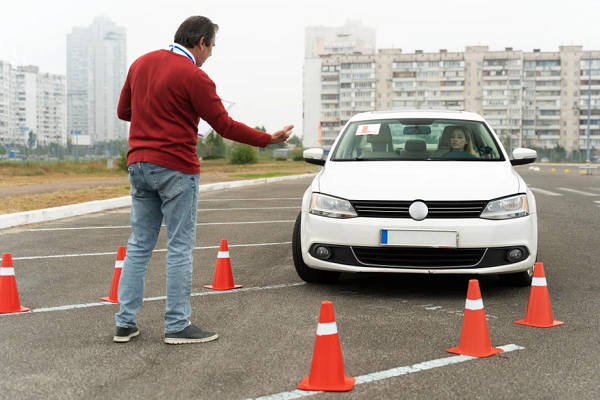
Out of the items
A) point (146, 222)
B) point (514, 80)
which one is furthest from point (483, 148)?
point (514, 80)

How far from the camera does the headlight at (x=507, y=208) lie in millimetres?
5652

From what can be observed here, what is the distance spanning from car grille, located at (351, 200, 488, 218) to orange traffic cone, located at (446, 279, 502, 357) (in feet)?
4.71

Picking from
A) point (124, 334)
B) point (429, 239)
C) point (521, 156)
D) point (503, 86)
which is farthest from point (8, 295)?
point (503, 86)

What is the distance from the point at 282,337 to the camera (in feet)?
15.0

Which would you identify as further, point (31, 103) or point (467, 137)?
point (31, 103)

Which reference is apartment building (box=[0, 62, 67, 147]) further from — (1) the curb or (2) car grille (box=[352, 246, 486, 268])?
(2) car grille (box=[352, 246, 486, 268])

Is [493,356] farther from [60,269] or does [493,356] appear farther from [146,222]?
[60,269]

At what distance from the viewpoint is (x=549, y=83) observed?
134500mm

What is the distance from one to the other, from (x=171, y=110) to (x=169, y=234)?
29.9 inches

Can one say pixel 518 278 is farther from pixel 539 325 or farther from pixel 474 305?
pixel 474 305

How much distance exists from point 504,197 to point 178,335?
278 cm

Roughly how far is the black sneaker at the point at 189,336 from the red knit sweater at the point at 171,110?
96 cm

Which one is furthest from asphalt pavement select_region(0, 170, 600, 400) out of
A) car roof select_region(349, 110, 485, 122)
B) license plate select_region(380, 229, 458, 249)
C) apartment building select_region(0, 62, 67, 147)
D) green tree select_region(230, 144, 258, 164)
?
apartment building select_region(0, 62, 67, 147)

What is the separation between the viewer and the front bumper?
555 cm
